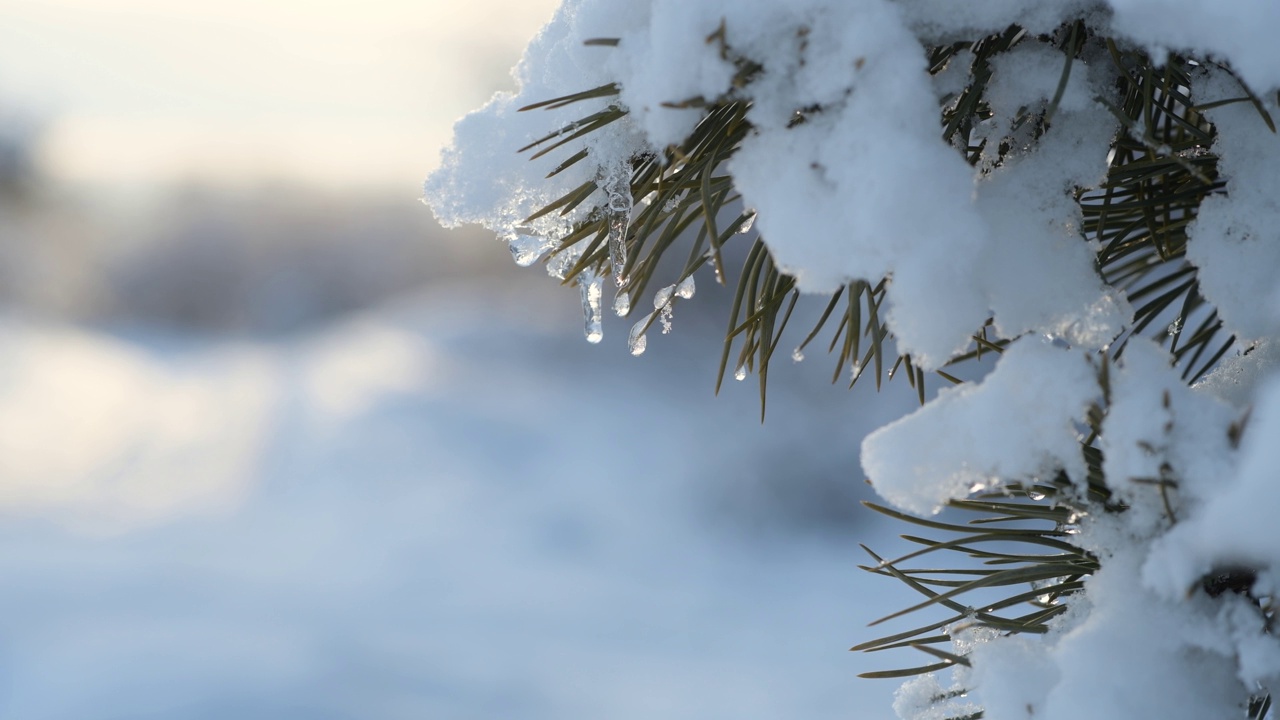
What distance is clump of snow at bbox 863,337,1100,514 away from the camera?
26 centimetres

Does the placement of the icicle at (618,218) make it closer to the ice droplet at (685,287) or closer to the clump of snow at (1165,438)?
the ice droplet at (685,287)

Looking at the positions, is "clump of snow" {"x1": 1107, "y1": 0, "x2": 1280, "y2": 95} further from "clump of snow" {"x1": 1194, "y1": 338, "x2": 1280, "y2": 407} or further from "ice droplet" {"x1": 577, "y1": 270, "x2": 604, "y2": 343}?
"ice droplet" {"x1": 577, "y1": 270, "x2": 604, "y2": 343}

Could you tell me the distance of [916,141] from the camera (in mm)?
264

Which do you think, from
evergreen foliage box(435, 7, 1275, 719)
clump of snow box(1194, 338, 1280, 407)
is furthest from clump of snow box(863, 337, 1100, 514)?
clump of snow box(1194, 338, 1280, 407)

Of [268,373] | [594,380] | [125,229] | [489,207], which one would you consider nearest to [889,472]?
[489,207]

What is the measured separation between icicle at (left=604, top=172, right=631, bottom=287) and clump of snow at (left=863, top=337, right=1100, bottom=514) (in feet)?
0.44

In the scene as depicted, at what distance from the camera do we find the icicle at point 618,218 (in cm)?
35

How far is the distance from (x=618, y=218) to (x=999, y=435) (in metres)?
0.17

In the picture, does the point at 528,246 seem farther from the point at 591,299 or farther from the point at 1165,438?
the point at 1165,438

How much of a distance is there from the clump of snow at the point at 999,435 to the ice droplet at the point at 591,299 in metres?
0.17

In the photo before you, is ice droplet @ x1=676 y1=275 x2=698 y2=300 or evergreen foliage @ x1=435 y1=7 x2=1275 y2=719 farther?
ice droplet @ x1=676 y1=275 x2=698 y2=300

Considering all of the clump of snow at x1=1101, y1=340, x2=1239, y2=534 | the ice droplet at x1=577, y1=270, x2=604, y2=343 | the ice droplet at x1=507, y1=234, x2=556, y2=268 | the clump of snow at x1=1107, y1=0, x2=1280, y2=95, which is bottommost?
the clump of snow at x1=1101, y1=340, x2=1239, y2=534

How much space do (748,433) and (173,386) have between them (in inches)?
62.5

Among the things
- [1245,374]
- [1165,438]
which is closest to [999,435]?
[1165,438]
